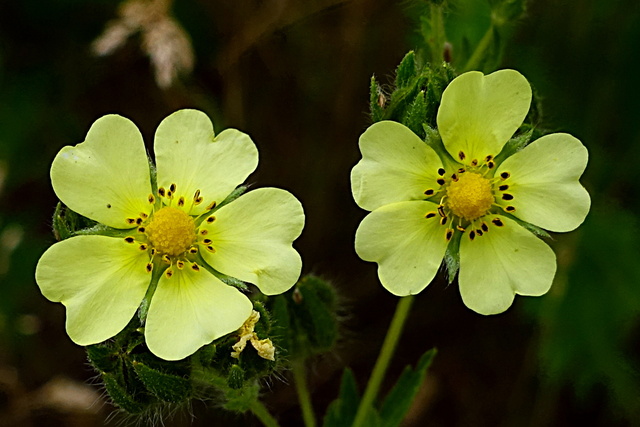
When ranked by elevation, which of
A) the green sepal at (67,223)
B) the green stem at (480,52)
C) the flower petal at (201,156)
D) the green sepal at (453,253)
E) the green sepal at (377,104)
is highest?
the green stem at (480,52)

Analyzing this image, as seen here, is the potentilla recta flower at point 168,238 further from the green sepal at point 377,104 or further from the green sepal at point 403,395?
the green sepal at point 403,395

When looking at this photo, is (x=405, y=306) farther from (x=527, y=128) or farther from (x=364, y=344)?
(x=364, y=344)

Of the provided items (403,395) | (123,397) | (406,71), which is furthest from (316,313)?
(406,71)

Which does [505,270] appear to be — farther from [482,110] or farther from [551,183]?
[482,110]

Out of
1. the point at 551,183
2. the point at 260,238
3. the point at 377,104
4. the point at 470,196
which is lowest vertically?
the point at 260,238

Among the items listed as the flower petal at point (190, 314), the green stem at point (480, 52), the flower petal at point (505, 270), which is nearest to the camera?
the flower petal at point (190, 314)

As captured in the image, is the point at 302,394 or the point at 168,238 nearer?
the point at 168,238

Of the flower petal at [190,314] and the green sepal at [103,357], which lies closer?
the flower petal at [190,314]

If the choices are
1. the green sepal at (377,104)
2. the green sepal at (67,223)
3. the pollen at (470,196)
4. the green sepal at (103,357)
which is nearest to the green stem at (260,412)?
the green sepal at (103,357)
